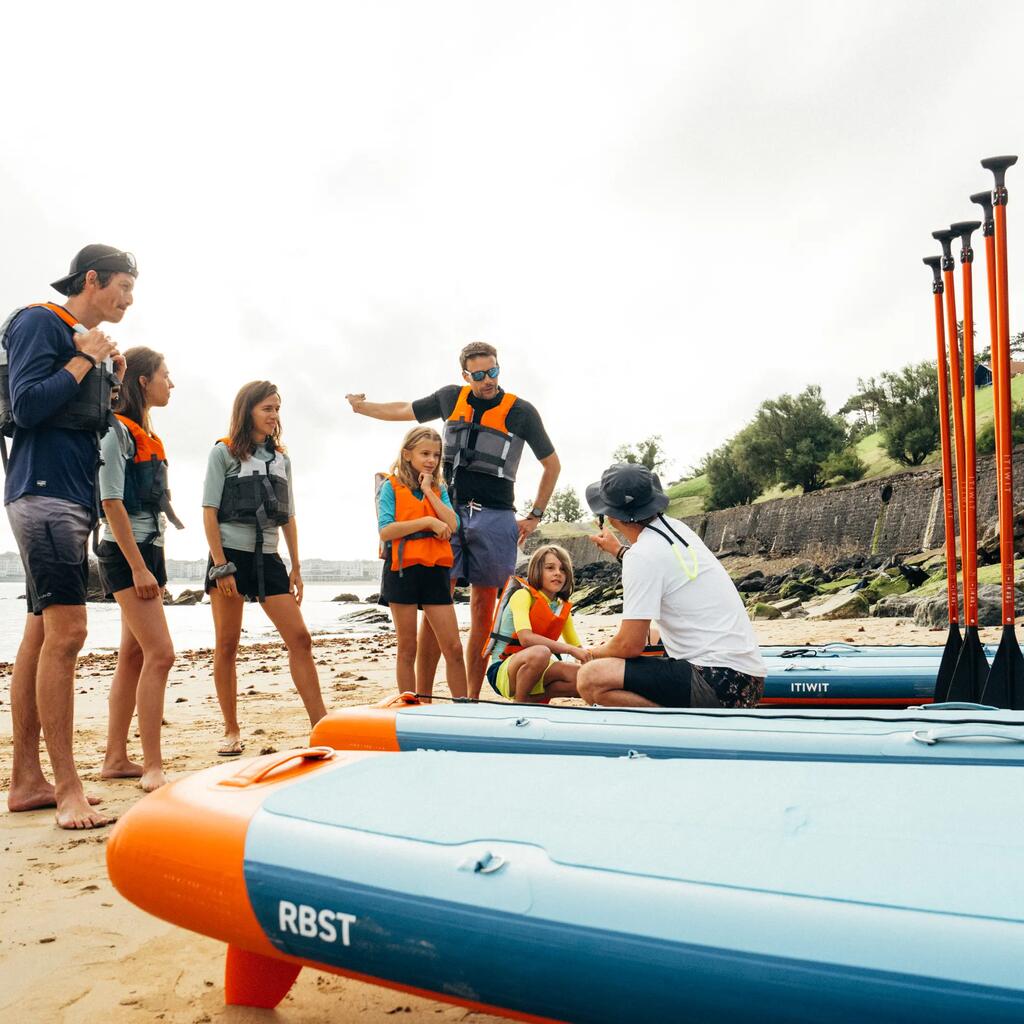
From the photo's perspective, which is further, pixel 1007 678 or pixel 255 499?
pixel 255 499

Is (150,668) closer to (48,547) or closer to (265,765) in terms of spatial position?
(48,547)

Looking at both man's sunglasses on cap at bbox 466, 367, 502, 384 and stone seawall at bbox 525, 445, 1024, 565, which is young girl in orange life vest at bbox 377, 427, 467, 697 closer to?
man's sunglasses on cap at bbox 466, 367, 502, 384

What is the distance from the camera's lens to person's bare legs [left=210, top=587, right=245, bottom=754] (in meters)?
4.55

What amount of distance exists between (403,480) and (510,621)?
103 centimetres

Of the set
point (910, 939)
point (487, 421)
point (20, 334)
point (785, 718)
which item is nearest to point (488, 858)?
point (910, 939)

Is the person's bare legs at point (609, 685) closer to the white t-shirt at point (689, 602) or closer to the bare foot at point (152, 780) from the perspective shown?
the white t-shirt at point (689, 602)

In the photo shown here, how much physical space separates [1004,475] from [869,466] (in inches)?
1538

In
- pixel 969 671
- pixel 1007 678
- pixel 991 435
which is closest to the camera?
pixel 1007 678

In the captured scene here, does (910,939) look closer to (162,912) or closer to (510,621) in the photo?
(162,912)

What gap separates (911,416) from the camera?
36.7 m

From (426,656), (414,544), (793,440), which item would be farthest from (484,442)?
(793,440)

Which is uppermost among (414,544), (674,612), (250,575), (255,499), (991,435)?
(991,435)

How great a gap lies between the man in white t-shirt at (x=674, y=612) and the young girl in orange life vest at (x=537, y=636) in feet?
3.41

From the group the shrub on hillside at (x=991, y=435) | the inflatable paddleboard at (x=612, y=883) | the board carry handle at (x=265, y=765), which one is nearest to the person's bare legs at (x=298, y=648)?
the board carry handle at (x=265, y=765)
